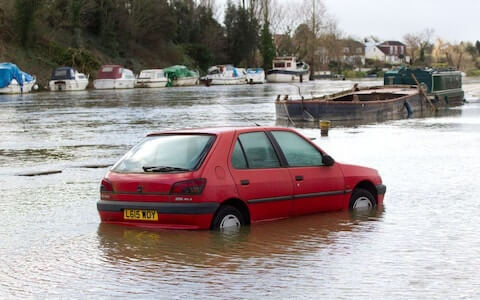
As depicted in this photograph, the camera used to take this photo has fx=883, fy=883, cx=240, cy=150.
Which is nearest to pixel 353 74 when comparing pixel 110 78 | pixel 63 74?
pixel 110 78

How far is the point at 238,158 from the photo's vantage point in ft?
33.3

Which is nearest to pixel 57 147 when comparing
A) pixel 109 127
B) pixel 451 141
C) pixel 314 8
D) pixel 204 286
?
pixel 109 127

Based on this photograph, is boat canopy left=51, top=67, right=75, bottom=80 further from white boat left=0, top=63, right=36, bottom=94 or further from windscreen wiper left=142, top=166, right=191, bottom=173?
windscreen wiper left=142, top=166, right=191, bottom=173

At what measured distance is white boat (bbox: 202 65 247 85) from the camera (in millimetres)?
97875

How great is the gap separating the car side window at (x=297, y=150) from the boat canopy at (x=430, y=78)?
37.6m

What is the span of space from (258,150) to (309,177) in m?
0.79

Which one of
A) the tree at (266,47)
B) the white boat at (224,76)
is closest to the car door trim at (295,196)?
the white boat at (224,76)

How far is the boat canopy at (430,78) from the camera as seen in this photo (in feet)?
157

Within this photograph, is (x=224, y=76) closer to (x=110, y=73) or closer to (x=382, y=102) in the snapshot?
(x=110, y=73)

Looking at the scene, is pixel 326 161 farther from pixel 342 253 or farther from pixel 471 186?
pixel 471 186

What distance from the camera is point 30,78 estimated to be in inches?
2928

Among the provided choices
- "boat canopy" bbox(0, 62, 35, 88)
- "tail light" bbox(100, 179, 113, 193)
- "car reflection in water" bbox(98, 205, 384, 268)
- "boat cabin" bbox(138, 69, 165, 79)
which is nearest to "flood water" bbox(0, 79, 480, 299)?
"car reflection in water" bbox(98, 205, 384, 268)

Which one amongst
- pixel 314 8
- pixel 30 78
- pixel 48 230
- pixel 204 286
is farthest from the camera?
pixel 314 8

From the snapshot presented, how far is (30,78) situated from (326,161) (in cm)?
6639
